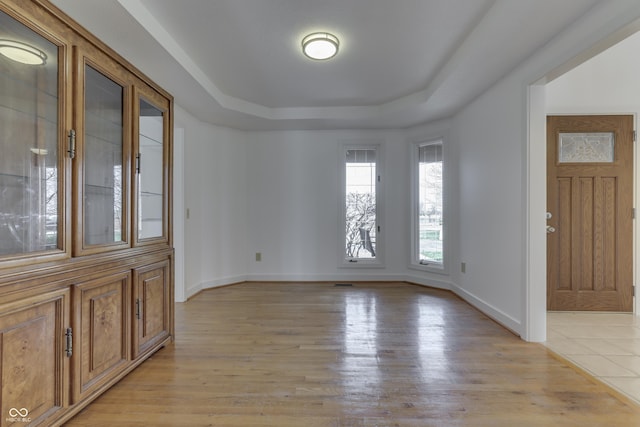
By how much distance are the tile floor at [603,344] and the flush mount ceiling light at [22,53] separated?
3772 mm

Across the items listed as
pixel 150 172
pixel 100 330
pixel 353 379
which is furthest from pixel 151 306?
pixel 353 379

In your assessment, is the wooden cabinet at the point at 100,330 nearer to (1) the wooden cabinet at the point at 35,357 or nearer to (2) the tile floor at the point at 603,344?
(1) the wooden cabinet at the point at 35,357

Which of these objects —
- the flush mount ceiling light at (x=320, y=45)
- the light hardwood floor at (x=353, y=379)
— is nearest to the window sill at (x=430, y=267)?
the light hardwood floor at (x=353, y=379)

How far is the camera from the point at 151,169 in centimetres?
245

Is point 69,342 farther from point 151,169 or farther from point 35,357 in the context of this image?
point 151,169

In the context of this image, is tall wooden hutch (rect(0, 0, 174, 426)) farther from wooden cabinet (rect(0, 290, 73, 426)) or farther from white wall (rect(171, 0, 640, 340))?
white wall (rect(171, 0, 640, 340))

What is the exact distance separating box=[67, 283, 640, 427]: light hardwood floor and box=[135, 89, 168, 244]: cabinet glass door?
39.9 inches

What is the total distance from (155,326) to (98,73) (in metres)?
1.83

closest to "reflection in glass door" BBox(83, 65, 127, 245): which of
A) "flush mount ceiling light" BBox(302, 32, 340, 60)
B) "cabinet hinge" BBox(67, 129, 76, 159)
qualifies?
"cabinet hinge" BBox(67, 129, 76, 159)

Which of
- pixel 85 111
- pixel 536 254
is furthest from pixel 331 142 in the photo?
pixel 85 111

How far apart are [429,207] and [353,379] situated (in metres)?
3.14

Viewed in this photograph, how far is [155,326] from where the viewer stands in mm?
2383

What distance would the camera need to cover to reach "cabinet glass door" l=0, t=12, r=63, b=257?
1.39 meters

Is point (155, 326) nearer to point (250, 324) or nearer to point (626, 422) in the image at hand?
point (250, 324)
